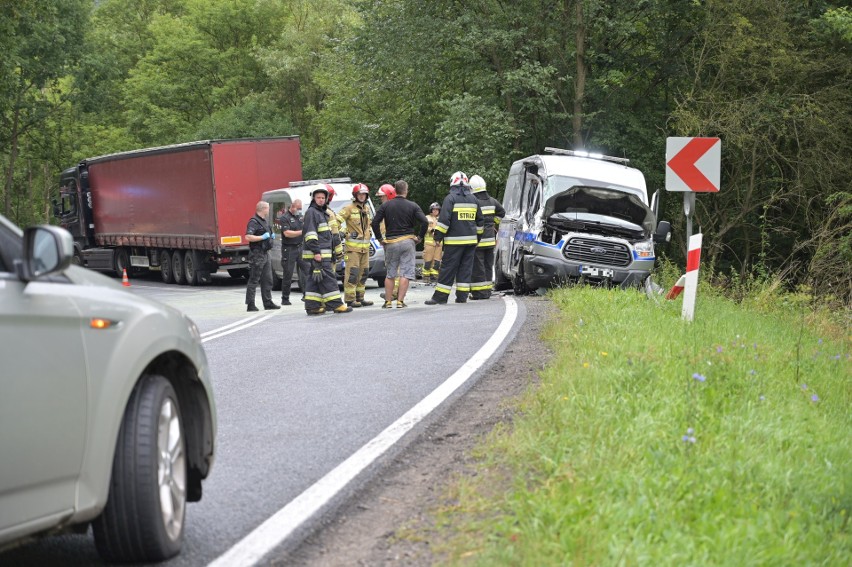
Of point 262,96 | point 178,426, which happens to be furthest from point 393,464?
point 262,96

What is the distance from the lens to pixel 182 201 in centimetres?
2978

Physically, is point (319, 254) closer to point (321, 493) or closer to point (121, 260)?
point (321, 493)

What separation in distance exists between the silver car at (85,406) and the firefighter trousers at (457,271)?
13.6m

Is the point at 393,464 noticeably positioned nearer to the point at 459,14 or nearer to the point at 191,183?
the point at 191,183

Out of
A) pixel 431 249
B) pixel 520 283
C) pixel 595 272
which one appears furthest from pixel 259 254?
pixel 431 249

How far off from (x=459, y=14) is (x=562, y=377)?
92.2 feet

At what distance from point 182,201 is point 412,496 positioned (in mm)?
24892

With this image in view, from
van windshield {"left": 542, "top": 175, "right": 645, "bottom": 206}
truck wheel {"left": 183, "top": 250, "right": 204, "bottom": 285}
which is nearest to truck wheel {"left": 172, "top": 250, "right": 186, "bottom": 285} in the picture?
truck wheel {"left": 183, "top": 250, "right": 204, "bottom": 285}

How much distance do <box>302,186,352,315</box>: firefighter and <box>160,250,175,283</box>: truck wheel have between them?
15.7 metres

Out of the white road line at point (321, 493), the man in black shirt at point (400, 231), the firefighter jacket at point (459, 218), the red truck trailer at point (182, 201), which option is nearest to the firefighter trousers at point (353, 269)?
the man in black shirt at point (400, 231)

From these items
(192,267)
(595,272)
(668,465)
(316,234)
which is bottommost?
(192,267)

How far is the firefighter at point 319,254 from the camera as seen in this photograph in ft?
55.9

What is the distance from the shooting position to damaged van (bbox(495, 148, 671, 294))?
20.0m

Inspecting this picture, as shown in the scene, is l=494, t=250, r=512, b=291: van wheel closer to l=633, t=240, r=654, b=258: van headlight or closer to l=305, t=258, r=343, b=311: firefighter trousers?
l=633, t=240, r=654, b=258: van headlight
